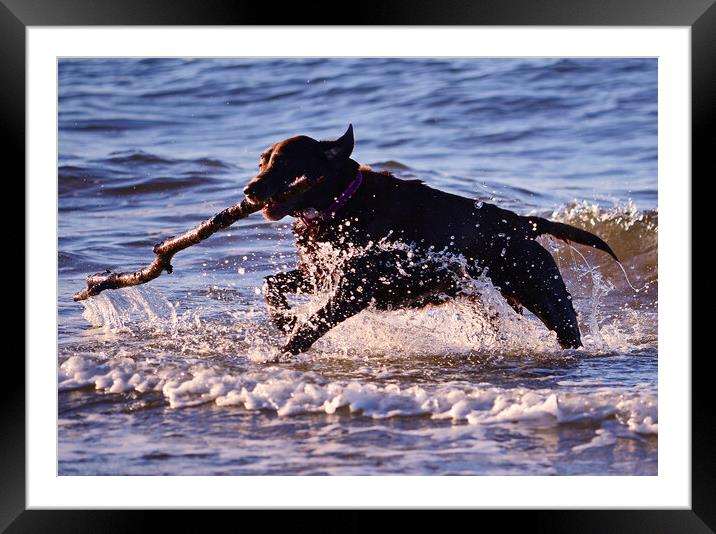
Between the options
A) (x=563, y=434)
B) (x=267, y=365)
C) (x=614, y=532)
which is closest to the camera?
(x=614, y=532)

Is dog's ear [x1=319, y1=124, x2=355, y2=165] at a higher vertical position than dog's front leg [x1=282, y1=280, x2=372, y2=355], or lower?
higher

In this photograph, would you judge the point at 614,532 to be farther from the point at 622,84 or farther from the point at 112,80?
the point at 112,80

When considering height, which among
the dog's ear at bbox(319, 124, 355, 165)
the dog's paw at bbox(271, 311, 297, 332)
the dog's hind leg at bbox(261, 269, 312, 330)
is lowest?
the dog's paw at bbox(271, 311, 297, 332)

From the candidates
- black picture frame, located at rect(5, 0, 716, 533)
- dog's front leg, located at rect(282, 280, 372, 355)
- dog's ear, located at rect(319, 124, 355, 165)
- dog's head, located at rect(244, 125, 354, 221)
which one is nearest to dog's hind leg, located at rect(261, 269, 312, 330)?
dog's front leg, located at rect(282, 280, 372, 355)

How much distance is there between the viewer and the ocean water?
Result: 464 centimetres

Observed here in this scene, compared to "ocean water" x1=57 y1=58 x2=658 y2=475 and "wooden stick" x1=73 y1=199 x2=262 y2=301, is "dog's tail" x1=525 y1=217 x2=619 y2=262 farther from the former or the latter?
"wooden stick" x1=73 y1=199 x2=262 y2=301

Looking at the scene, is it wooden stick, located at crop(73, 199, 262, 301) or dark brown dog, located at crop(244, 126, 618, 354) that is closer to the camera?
wooden stick, located at crop(73, 199, 262, 301)

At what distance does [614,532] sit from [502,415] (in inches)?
29.9

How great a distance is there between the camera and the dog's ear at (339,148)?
211 inches
